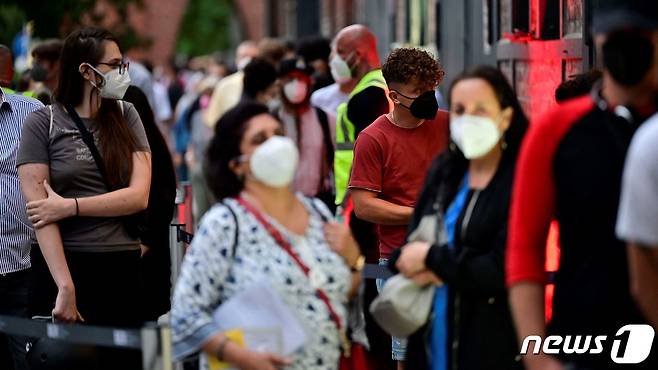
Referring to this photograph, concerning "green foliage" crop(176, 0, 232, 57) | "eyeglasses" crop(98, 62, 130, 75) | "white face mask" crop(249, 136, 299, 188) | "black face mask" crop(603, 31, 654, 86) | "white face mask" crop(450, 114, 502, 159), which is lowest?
"green foliage" crop(176, 0, 232, 57)

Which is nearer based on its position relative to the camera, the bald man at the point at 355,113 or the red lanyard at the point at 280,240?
the red lanyard at the point at 280,240

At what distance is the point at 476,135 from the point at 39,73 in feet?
20.4

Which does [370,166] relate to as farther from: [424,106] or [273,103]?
[273,103]

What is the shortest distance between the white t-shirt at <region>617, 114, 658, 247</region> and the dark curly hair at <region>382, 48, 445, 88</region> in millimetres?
3388

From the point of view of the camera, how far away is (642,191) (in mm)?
4070

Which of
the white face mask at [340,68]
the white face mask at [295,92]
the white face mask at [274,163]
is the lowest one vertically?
the white face mask at [295,92]

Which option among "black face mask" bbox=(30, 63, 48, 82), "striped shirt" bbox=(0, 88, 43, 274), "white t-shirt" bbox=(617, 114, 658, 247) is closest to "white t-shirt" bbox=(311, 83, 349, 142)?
"black face mask" bbox=(30, 63, 48, 82)

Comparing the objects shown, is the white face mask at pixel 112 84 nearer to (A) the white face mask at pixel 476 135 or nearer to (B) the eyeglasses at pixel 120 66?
(B) the eyeglasses at pixel 120 66

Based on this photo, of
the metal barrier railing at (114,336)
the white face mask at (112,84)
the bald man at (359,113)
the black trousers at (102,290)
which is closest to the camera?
the metal barrier railing at (114,336)

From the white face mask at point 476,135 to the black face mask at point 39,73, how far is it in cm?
595

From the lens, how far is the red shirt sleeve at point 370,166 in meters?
7.51

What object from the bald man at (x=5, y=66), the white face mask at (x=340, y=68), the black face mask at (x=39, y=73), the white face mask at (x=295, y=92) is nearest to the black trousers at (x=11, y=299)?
the bald man at (x=5, y=66)

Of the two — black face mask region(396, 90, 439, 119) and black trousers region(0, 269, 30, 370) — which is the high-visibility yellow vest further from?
black trousers region(0, 269, 30, 370)

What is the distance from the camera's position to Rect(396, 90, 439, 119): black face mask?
24.2ft
